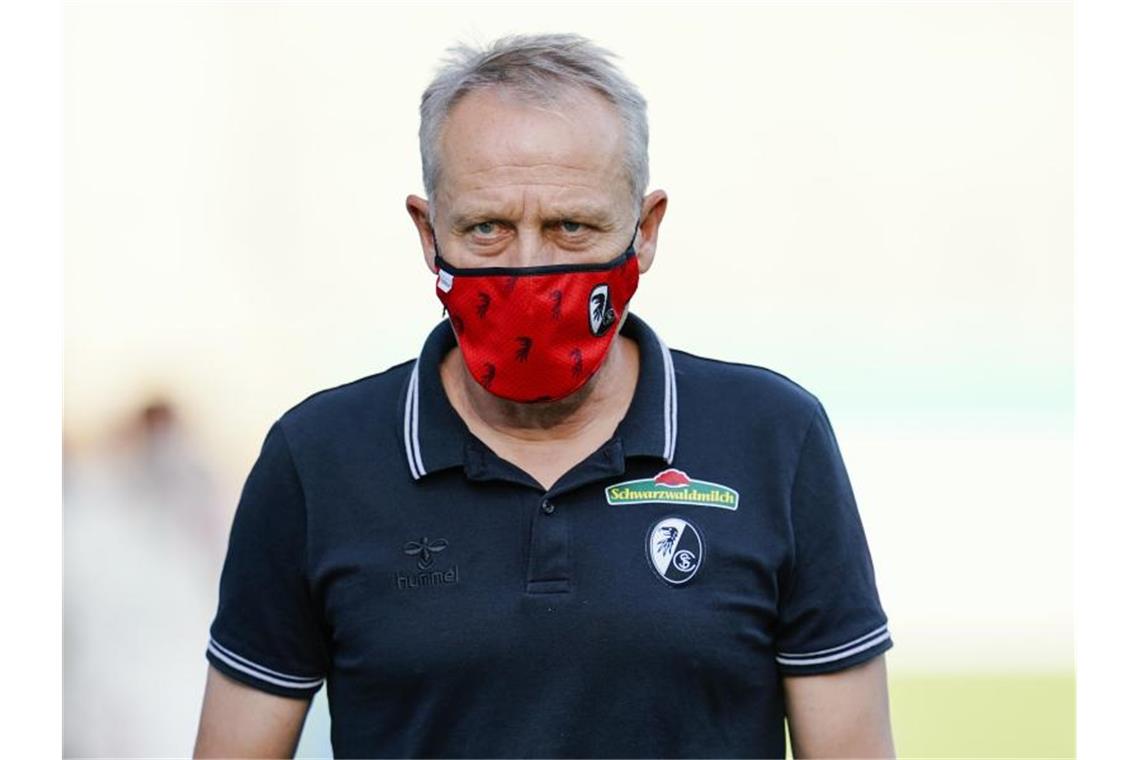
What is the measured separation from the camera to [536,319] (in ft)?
8.27

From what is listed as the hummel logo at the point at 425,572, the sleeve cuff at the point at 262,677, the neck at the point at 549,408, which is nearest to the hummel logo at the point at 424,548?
the hummel logo at the point at 425,572

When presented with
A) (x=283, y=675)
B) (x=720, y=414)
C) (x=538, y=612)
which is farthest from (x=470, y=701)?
(x=720, y=414)

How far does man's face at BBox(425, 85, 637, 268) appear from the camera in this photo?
8.24 ft

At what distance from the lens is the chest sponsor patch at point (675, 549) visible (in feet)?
8.30

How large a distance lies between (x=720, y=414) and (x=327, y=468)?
696 millimetres

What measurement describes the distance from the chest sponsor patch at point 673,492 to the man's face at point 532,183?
15.4 inches

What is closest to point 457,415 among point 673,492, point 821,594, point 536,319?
point 536,319

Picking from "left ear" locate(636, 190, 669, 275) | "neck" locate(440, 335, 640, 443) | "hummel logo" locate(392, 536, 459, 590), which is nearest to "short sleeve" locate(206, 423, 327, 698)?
"hummel logo" locate(392, 536, 459, 590)

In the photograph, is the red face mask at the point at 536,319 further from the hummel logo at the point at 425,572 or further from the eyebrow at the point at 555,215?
the hummel logo at the point at 425,572

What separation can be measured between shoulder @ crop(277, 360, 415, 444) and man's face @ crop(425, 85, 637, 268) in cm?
32

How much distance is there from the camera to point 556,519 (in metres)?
2.54

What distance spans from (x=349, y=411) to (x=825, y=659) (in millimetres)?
943

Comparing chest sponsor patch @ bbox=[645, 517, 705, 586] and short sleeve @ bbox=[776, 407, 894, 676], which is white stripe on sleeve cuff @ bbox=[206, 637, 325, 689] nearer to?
chest sponsor patch @ bbox=[645, 517, 705, 586]

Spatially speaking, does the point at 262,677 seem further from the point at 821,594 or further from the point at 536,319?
the point at 821,594
